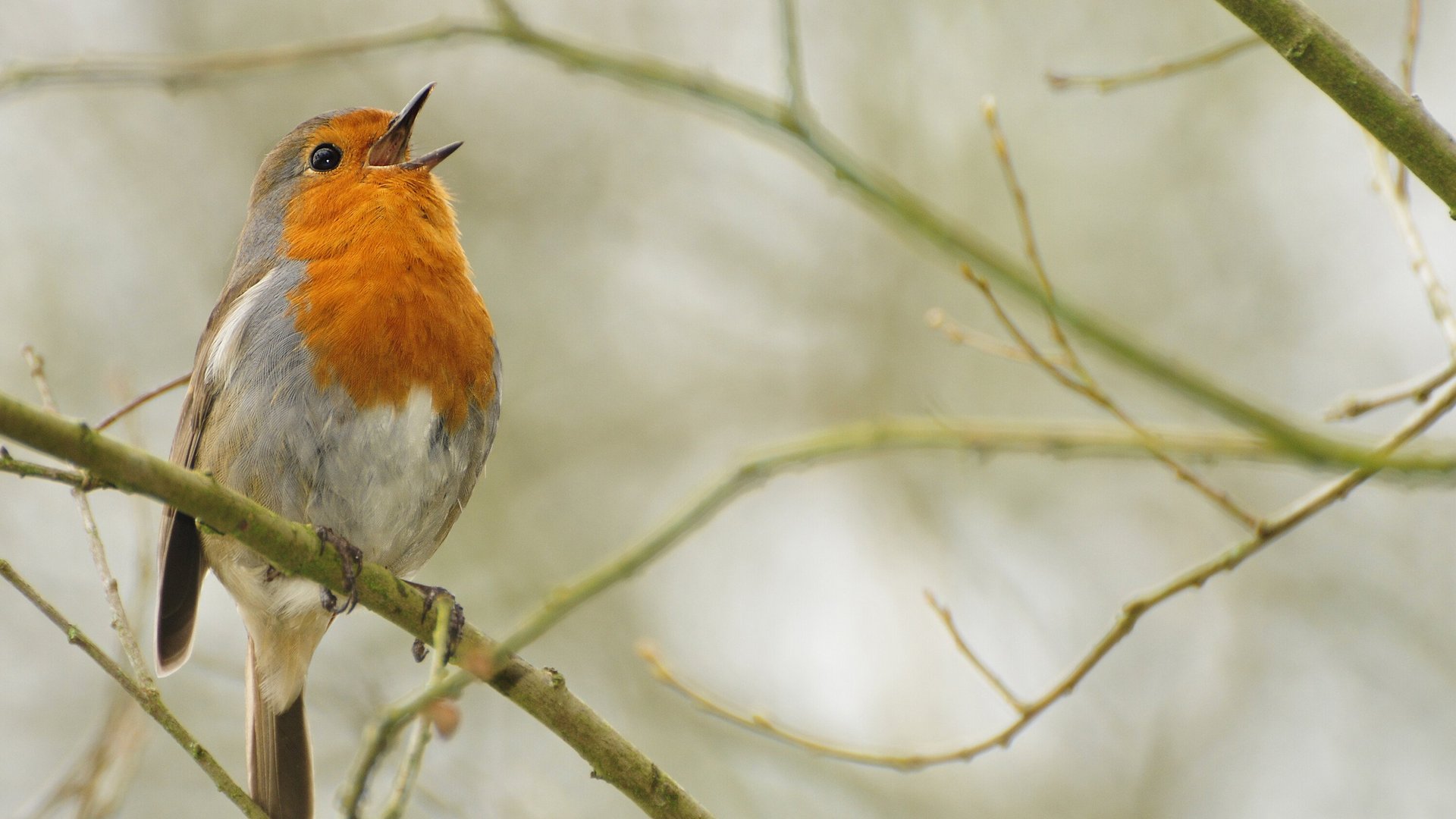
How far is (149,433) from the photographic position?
6902 millimetres

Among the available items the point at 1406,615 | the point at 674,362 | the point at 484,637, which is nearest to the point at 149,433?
the point at 674,362

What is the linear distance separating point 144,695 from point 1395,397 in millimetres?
2415

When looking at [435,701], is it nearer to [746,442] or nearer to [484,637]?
A: [484,637]

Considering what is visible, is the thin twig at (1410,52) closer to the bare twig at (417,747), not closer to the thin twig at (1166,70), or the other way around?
the thin twig at (1166,70)

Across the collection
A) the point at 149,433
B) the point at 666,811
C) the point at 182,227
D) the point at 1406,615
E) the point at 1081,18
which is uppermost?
the point at 1081,18

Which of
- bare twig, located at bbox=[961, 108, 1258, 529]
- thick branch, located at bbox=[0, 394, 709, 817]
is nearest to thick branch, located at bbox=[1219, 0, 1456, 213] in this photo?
bare twig, located at bbox=[961, 108, 1258, 529]

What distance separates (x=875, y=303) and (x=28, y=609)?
5.38 metres

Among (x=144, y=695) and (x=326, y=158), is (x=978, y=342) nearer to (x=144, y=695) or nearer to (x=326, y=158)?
(x=144, y=695)

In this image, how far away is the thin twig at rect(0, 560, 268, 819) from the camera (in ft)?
7.67

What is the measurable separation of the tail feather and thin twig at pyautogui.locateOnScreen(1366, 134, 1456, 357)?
10.2ft

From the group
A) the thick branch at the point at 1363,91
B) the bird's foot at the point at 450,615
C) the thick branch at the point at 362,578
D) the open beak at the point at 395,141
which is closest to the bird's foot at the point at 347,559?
the thick branch at the point at 362,578

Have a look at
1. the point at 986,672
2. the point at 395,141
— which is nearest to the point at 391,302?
the point at 395,141

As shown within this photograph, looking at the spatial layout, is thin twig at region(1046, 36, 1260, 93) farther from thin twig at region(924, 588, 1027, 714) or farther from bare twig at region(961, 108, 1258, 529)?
thin twig at region(924, 588, 1027, 714)

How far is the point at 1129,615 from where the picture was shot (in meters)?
2.48
